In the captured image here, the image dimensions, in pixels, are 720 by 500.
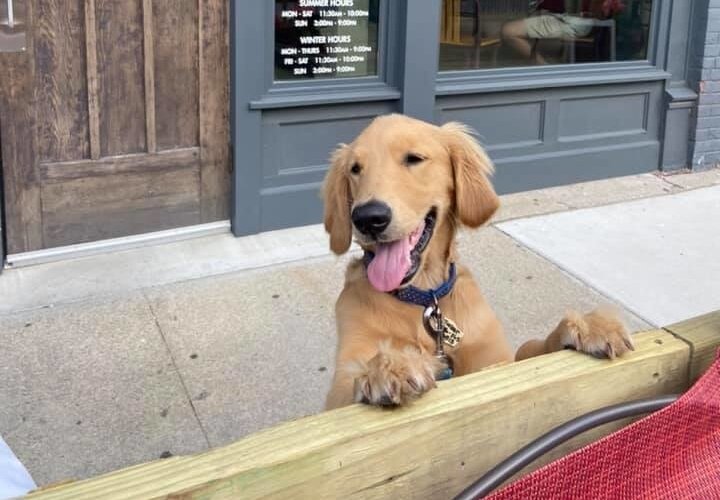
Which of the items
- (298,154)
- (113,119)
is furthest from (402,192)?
(298,154)

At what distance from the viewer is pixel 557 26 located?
650 cm

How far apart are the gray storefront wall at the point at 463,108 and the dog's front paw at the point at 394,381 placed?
12.3 ft

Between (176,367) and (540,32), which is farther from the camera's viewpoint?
(540,32)

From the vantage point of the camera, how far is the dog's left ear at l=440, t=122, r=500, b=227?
99.9 inches

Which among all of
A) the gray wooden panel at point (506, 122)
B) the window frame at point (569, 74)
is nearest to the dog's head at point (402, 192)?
the window frame at point (569, 74)

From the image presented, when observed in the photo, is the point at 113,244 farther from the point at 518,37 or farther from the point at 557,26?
the point at 557,26

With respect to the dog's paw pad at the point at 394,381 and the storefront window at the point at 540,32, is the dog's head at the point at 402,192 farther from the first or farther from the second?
the storefront window at the point at 540,32

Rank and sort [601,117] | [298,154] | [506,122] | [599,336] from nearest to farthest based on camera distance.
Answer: [599,336], [298,154], [506,122], [601,117]

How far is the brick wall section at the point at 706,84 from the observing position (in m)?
6.61

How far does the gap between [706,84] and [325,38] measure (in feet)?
10.2

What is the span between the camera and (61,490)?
1211 mm

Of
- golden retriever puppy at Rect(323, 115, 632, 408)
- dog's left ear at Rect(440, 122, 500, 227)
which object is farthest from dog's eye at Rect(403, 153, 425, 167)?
dog's left ear at Rect(440, 122, 500, 227)

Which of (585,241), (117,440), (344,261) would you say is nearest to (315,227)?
(344,261)

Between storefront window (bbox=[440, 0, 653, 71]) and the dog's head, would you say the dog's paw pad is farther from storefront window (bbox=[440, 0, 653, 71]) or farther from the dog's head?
storefront window (bbox=[440, 0, 653, 71])
